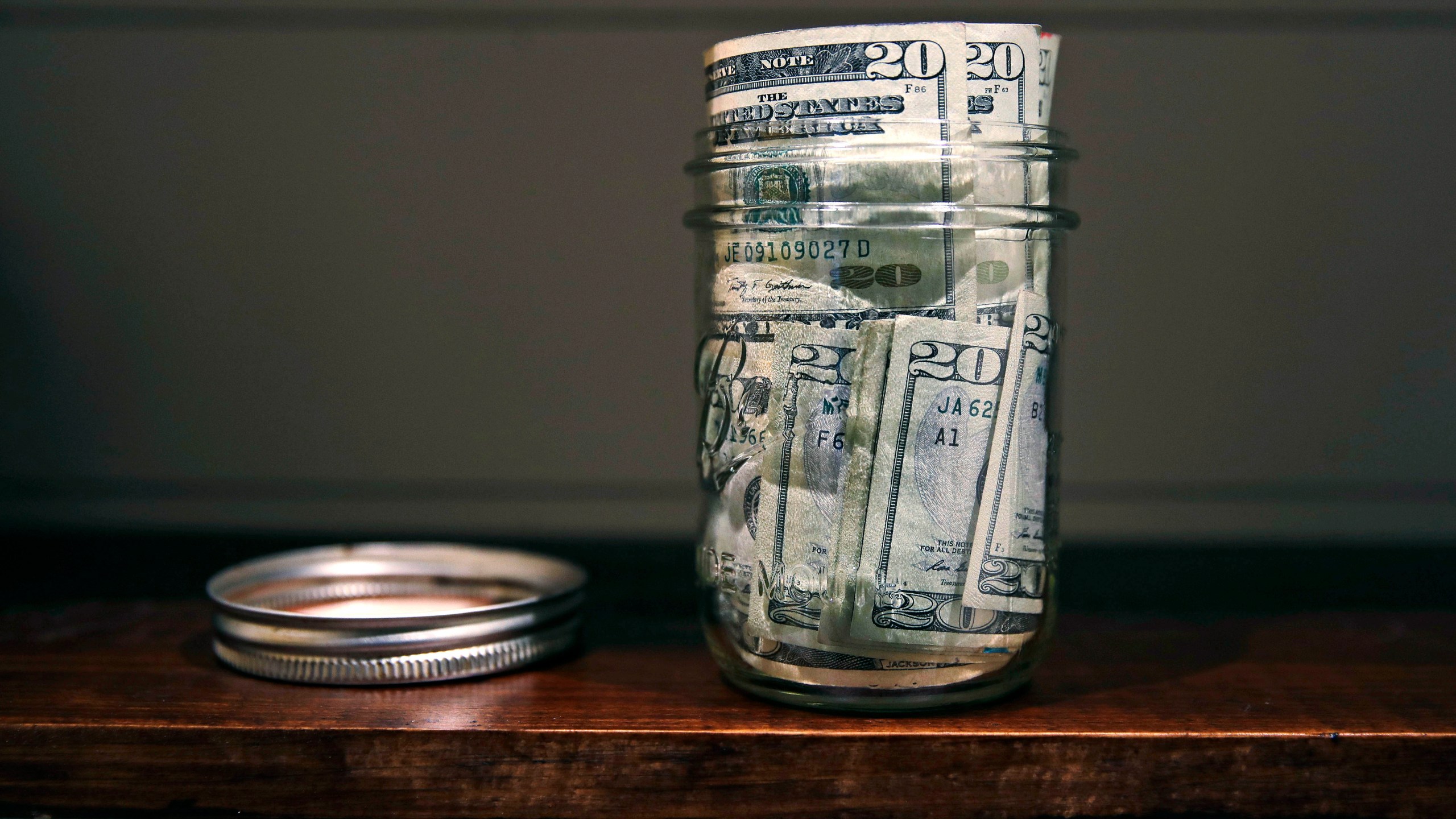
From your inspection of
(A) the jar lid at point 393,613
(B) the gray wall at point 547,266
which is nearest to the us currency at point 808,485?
(A) the jar lid at point 393,613

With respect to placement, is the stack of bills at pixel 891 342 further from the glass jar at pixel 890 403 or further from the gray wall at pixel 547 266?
the gray wall at pixel 547 266

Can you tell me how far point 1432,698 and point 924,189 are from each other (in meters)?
0.33

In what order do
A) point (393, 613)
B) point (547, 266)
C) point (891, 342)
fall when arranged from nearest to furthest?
point (891, 342), point (393, 613), point (547, 266)

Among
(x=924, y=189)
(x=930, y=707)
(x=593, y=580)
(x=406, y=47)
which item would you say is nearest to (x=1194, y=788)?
(x=930, y=707)

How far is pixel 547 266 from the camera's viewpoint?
939 mm

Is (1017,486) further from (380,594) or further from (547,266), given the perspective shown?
(547,266)

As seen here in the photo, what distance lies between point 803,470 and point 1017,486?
0.31 feet

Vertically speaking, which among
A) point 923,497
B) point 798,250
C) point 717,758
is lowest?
point 717,758

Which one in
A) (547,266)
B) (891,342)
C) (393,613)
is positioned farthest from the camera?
(547,266)

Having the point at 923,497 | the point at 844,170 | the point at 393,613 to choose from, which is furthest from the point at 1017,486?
the point at 393,613

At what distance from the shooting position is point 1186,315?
3.01 ft

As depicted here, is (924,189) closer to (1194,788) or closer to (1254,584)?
(1194,788)

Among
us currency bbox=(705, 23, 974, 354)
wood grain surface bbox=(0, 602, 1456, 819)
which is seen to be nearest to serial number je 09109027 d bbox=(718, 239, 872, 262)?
us currency bbox=(705, 23, 974, 354)

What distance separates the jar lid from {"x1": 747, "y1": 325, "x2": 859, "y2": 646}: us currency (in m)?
0.15
